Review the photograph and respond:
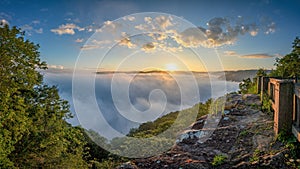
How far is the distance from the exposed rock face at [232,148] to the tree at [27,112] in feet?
8.48

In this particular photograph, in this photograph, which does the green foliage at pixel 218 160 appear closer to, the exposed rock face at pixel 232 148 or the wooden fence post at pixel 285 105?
the exposed rock face at pixel 232 148

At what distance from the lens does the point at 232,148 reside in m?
5.87

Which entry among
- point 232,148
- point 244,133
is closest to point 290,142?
point 232,148

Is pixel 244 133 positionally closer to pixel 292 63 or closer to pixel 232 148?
pixel 232 148

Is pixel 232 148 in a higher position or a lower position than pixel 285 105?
lower

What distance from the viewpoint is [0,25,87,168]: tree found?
573cm

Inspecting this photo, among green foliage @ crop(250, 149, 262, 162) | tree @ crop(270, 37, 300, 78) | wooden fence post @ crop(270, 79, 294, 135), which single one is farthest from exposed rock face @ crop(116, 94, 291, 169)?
tree @ crop(270, 37, 300, 78)

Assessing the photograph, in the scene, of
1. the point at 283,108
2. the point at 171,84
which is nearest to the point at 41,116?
the point at 171,84

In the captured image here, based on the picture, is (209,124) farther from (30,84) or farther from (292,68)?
(30,84)

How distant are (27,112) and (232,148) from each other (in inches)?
214

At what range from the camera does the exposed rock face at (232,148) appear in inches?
187

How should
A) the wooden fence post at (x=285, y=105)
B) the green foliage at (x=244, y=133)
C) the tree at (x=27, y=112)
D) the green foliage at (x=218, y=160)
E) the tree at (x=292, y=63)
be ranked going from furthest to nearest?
1. the tree at (x=292, y=63)
2. the green foliage at (x=244, y=133)
3. the tree at (x=27, y=112)
4. the green foliage at (x=218, y=160)
5. the wooden fence post at (x=285, y=105)

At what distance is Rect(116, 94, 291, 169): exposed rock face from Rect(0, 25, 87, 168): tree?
258 cm

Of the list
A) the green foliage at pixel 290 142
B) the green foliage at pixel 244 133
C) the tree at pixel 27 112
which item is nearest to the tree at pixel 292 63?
the green foliage at pixel 244 133
